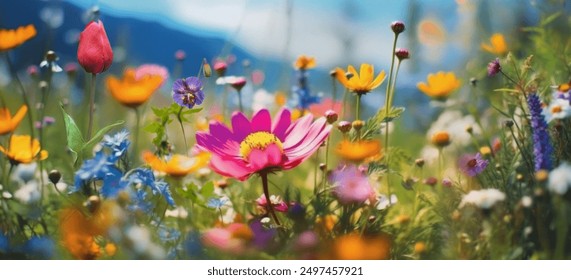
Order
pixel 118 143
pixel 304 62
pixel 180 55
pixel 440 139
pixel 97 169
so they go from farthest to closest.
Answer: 1. pixel 180 55
2. pixel 304 62
3. pixel 440 139
4. pixel 118 143
5. pixel 97 169

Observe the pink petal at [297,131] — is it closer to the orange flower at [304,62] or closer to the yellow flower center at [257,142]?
the yellow flower center at [257,142]

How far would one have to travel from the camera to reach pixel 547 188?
78 centimetres

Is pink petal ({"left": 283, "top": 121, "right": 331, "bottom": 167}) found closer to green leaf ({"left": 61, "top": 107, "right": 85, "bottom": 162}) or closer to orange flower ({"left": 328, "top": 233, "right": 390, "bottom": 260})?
orange flower ({"left": 328, "top": 233, "right": 390, "bottom": 260})

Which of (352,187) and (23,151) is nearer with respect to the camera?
(352,187)

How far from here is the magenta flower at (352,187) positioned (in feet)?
2.70

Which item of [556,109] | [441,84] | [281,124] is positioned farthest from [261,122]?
[441,84]

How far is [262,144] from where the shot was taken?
875mm

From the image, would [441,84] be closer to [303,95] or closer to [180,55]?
[303,95]

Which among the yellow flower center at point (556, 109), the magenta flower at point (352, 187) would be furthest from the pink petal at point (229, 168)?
the yellow flower center at point (556, 109)

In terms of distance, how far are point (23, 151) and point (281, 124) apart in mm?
342

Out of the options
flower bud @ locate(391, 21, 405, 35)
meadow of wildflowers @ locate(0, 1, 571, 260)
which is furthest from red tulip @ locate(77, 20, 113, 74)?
flower bud @ locate(391, 21, 405, 35)

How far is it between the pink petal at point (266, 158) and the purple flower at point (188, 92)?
0.38 ft

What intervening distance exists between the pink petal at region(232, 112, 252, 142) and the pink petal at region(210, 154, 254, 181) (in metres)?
0.09
